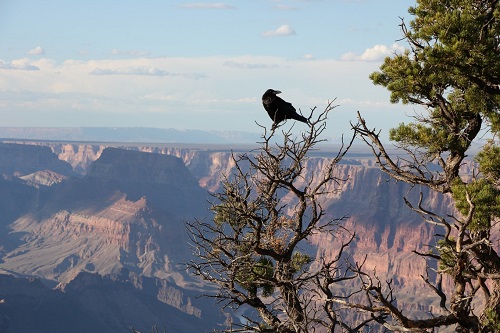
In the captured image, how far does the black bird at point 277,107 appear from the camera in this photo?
656 inches

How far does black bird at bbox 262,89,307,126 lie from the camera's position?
54.6 ft

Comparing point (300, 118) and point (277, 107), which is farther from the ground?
point (277, 107)

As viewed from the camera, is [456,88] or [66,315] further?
[66,315]

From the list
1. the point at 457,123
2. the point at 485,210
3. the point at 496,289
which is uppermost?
the point at 457,123

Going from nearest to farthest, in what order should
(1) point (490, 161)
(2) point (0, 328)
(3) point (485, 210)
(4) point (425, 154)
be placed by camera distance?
(3) point (485, 210)
(1) point (490, 161)
(4) point (425, 154)
(2) point (0, 328)

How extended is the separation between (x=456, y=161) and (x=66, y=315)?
552 feet

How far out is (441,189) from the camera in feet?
51.2

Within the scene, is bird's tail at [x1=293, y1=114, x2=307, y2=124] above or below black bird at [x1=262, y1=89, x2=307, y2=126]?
below

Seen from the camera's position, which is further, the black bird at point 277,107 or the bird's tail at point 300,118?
the black bird at point 277,107

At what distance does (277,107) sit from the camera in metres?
16.8

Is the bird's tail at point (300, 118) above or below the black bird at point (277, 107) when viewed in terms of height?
below

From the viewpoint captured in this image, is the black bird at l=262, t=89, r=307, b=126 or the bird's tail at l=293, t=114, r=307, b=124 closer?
the bird's tail at l=293, t=114, r=307, b=124

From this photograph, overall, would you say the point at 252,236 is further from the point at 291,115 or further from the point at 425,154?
the point at 425,154

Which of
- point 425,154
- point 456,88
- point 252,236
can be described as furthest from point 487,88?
point 252,236
